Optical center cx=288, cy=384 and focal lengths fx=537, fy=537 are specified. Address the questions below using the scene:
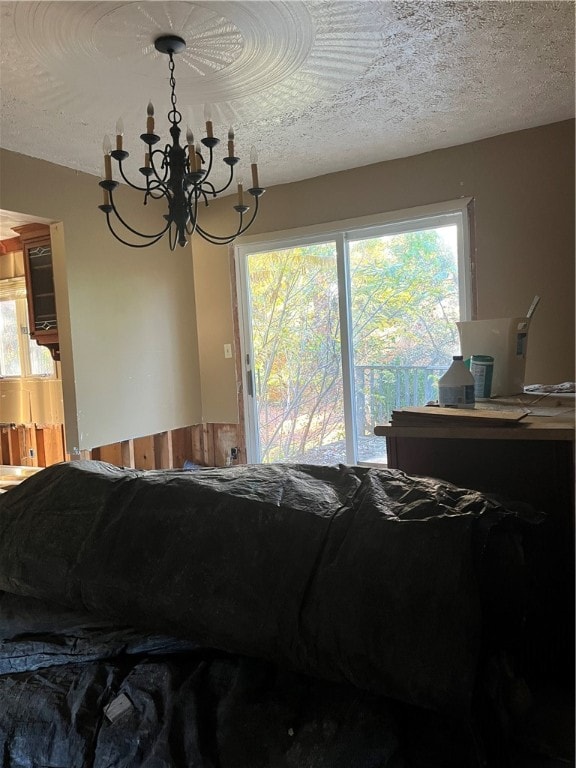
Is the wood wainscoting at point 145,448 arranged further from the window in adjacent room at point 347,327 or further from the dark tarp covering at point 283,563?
the dark tarp covering at point 283,563

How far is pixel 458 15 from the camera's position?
75.7 inches

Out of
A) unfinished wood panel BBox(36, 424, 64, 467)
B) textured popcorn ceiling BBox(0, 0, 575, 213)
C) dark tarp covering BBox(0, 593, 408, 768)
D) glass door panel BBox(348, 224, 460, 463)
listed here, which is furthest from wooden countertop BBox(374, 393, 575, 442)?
unfinished wood panel BBox(36, 424, 64, 467)

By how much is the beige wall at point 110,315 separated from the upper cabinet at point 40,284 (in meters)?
0.23

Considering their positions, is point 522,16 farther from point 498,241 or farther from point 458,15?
point 498,241

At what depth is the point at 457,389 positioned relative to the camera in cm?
166

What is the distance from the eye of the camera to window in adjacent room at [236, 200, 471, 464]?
11.6 ft

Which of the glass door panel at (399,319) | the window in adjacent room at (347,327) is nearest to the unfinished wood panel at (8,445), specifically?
the window in adjacent room at (347,327)

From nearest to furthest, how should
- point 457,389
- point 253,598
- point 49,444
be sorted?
point 253,598 < point 457,389 < point 49,444

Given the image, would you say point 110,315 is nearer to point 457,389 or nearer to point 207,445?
point 207,445

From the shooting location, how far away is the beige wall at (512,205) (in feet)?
10.1

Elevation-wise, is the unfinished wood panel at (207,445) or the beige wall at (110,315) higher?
the beige wall at (110,315)

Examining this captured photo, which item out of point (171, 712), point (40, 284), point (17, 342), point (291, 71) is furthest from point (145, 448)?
point (171, 712)

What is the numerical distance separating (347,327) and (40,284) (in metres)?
2.18

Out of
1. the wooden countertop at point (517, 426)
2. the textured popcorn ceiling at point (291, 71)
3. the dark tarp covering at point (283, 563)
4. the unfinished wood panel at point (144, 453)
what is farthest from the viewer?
the unfinished wood panel at point (144, 453)
